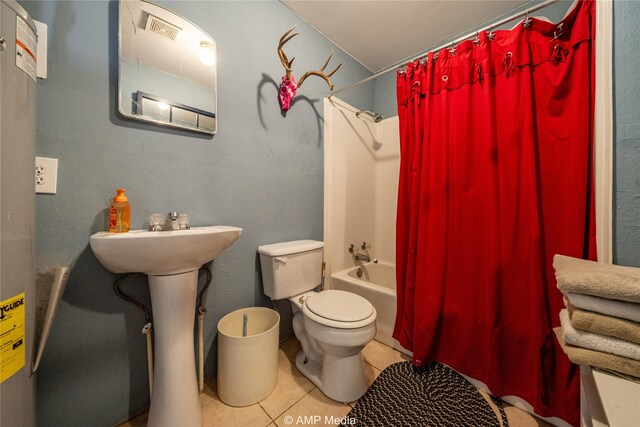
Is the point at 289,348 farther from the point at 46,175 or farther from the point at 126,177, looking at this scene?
the point at 46,175

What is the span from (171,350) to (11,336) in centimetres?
47

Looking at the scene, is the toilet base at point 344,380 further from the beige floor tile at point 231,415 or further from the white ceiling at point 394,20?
the white ceiling at point 394,20

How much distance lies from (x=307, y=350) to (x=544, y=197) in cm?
148

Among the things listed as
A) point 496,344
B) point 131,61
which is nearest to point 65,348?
point 131,61

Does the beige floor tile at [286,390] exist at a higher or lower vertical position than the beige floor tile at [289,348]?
lower

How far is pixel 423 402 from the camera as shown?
44.5 inches

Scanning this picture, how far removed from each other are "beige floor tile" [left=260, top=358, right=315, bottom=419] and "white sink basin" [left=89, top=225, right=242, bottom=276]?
2.60ft

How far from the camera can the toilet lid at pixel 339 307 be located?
1.11m

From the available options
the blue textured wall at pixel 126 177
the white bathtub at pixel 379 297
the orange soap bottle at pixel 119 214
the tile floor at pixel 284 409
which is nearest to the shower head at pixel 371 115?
the blue textured wall at pixel 126 177

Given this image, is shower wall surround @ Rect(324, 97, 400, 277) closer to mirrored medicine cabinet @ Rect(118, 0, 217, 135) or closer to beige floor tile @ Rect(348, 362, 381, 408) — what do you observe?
beige floor tile @ Rect(348, 362, 381, 408)

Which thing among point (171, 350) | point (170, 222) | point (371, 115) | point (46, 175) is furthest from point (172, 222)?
point (371, 115)

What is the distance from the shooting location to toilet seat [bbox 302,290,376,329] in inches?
42.4

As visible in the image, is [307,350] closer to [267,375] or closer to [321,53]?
[267,375]

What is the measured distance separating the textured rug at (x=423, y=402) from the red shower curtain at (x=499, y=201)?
0.08 metres
